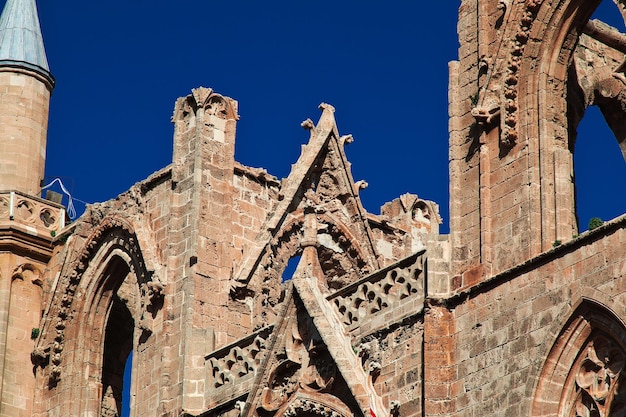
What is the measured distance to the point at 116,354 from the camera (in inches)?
1384

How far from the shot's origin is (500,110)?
1032 inches

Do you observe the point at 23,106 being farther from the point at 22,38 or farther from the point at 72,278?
the point at 72,278

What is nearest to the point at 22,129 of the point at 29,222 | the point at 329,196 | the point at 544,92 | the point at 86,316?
the point at 29,222

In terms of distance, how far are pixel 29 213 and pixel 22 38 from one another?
3.26 meters

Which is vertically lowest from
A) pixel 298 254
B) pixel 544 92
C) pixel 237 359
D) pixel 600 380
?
pixel 600 380

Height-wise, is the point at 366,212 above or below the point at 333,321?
above

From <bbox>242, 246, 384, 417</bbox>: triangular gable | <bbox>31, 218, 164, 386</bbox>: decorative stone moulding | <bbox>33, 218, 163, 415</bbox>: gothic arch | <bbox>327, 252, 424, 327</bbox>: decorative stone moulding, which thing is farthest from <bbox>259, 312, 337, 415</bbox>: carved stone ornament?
<bbox>33, 218, 163, 415</bbox>: gothic arch

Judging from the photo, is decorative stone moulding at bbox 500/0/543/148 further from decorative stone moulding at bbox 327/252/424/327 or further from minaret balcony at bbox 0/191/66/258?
minaret balcony at bbox 0/191/66/258

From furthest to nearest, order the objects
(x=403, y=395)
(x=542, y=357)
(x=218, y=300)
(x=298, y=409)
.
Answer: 1. (x=218, y=300)
2. (x=298, y=409)
3. (x=403, y=395)
4. (x=542, y=357)

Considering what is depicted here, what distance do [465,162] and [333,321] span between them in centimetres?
266

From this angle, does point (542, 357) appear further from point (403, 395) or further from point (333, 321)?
point (333, 321)

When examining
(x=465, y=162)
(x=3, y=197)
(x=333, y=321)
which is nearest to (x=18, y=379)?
(x=3, y=197)

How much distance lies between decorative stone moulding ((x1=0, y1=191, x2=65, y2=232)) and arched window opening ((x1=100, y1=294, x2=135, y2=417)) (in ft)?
5.13

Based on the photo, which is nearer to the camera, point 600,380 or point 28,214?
point 600,380
